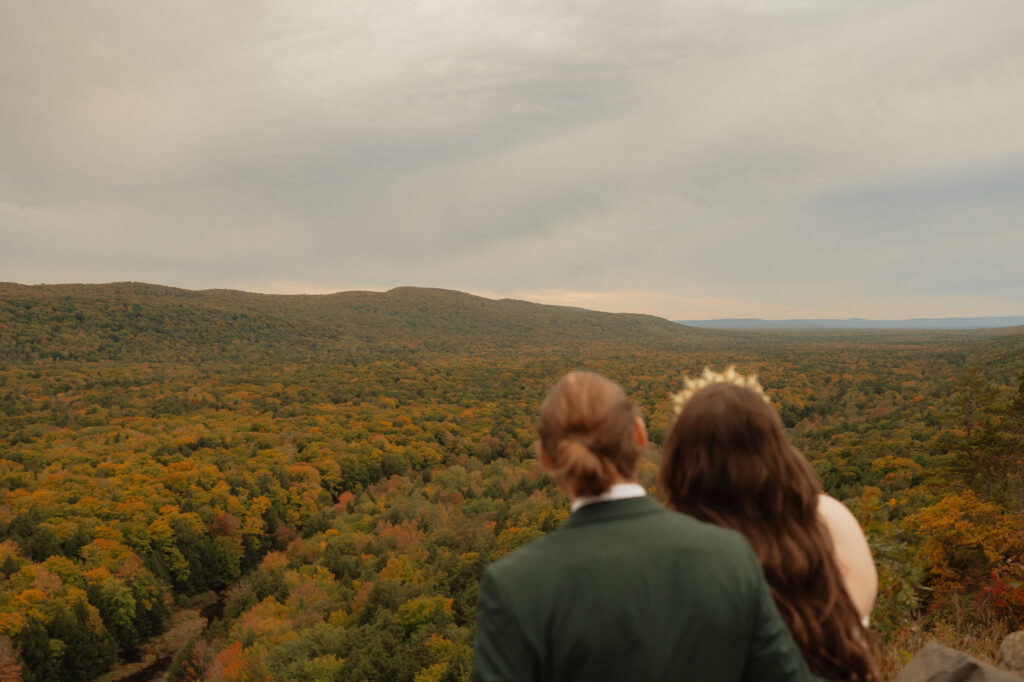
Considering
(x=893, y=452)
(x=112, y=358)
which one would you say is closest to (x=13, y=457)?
(x=893, y=452)

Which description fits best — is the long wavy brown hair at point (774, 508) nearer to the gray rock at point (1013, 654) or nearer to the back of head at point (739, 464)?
the back of head at point (739, 464)

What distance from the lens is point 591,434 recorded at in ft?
6.78

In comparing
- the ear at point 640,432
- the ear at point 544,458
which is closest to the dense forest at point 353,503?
the ear at point 640,432

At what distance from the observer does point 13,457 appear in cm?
4600

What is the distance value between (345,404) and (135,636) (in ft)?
149

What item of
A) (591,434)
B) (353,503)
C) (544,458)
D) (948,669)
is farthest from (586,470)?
(353,503)

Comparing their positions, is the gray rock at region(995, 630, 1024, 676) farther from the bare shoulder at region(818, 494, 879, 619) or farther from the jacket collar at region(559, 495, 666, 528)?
the jacket collar at region(559, 495, 666, 528)

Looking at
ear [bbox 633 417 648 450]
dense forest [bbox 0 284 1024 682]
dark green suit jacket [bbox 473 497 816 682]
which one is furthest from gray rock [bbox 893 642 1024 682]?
ear [bbox 633 417 648 450]

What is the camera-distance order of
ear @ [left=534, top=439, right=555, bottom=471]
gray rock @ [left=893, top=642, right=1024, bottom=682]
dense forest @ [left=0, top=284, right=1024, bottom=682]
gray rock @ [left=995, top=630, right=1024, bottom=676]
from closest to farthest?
ear @ [left=534, top=439, right=555, bottom=471] → gray rock @ [left=893, top=642, right=1024, bottom=682] → gray rock @ [left=995, top=630, right=1024, bottom=676] → dense forest @ [left=0, top=284, right=1024, bottom=682]

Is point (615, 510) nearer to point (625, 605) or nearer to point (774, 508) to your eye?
point (625, 605)

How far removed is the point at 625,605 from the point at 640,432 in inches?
28.0

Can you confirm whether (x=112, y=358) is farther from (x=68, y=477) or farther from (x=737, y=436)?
(x=737, y=436)

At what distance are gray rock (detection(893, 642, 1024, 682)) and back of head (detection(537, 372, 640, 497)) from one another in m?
4.70

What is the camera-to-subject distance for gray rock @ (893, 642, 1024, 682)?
440cm
